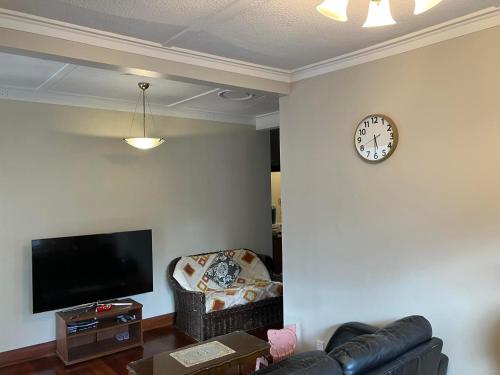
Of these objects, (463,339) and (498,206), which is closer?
(498,206)

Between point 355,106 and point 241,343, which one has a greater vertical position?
point 355,106

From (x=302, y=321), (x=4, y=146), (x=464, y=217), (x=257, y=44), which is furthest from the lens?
(x=4, y=146)

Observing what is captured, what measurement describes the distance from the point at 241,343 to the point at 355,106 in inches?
80.2

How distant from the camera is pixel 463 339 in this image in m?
2.53

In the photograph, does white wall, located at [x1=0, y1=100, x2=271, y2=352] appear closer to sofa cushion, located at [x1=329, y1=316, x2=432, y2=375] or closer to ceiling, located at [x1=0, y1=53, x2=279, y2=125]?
ceiling, located at [x1=0, y1=53, x2=279, y2=125]

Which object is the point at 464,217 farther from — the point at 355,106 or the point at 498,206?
the point at 355,106

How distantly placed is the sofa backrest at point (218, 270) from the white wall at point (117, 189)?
0.61 ft

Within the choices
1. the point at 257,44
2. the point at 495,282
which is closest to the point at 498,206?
the point at 495,282

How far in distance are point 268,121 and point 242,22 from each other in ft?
10.4

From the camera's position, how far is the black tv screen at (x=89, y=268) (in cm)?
400

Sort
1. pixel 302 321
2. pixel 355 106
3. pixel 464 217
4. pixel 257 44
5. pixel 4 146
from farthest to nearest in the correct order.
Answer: pixel 4 146
pixel 302 321
pixel 355 106
pixel 257 44
pixel 464 217

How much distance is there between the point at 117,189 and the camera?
15.3 feet

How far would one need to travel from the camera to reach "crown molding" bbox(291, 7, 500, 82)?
7.87 feet

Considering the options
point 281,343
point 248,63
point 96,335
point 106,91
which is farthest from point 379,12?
point 96,335
